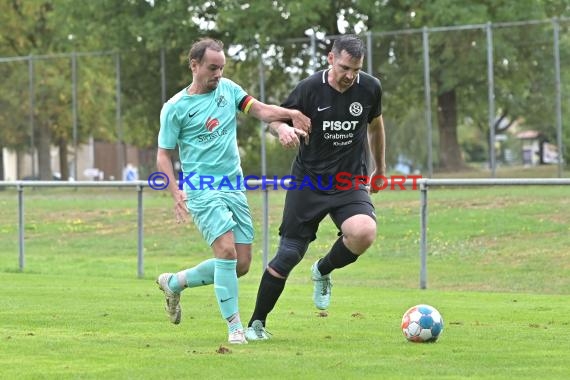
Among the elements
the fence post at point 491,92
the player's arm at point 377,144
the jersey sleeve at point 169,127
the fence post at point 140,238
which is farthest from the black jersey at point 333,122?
the fence post at point 491,92

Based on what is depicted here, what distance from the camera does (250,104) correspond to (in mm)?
9047

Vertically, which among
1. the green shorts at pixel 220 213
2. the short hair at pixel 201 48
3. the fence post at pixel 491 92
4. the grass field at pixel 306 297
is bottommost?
the grass field at pixel 306 297

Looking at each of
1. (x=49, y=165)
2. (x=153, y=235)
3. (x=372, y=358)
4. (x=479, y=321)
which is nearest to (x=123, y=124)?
(x=49, y=165)

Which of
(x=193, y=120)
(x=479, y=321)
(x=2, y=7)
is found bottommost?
(x=479, y=321)

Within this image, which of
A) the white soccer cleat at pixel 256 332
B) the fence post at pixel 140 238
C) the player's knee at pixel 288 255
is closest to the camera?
the white soccer cleat at pixel 256 332

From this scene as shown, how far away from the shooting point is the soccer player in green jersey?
8.83 m

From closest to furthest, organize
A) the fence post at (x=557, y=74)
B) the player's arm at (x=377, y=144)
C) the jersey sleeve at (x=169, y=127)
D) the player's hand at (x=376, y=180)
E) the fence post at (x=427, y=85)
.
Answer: the jersey sleeve at (x=169, y=127), the player's arm at (x=377, y=144), the player's hand at (x=376, y=180), the fence post at (x=557, y=74), the fence post at (x=427, y=85)

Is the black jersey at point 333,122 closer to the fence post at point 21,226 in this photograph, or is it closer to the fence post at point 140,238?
the fence post at point 140,238

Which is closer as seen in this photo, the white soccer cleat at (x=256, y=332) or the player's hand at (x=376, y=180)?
the white soccer cleat at (x=256, y=332)

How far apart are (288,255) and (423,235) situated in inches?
248

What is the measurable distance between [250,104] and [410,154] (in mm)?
45731

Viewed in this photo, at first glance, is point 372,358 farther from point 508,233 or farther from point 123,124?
point 123,124

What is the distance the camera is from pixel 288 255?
30.3 ft

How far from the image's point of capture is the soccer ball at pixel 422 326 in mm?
8875
